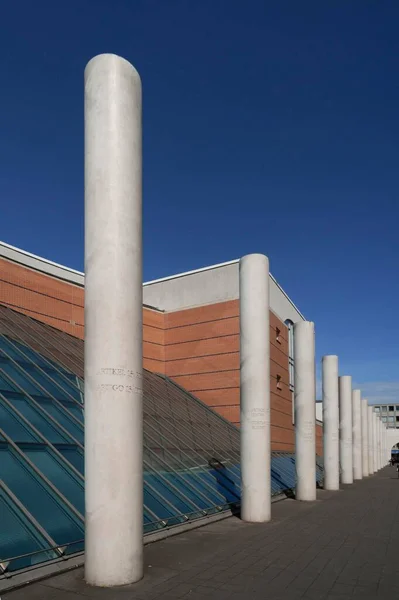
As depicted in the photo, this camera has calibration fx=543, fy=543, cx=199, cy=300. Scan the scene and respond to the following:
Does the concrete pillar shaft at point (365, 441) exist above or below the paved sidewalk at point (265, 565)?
below

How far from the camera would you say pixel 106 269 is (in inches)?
366

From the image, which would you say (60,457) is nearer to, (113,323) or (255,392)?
(113,323)

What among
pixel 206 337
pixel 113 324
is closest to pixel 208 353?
pixel 206 337

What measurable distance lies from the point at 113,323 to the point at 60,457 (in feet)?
15.7

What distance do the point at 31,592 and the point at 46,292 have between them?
18907 mm

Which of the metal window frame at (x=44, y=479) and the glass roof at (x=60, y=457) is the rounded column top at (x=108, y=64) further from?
the glass roof at (x=60, y=457)

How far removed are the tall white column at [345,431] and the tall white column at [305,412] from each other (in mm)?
12497

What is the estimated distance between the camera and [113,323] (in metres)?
9.16

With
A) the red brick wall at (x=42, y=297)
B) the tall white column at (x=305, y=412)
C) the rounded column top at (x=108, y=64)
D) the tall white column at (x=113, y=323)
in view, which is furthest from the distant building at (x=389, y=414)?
the rounded column top at (x=108, y=64)

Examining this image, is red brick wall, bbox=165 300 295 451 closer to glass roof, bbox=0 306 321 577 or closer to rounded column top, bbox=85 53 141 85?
glass roof, bbox=0 306 321 577

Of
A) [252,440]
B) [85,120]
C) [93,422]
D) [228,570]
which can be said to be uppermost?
[85,120]

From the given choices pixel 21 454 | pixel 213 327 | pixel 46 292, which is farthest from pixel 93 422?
pixel 213 327

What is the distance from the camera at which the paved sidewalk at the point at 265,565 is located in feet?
26.8

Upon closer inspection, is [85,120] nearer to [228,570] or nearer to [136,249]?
[136,249]
